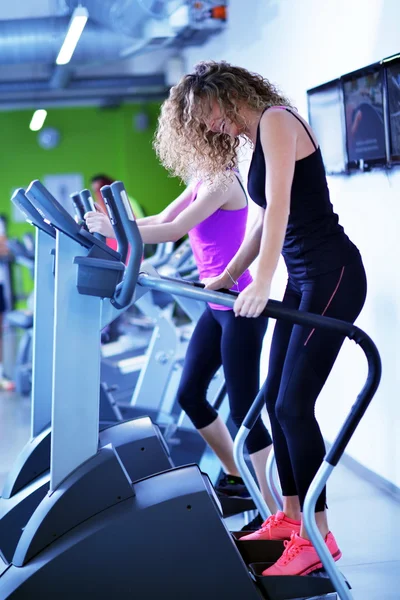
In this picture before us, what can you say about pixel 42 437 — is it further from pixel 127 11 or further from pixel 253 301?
pixel 127 11

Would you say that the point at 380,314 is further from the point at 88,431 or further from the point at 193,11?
the point at 193,11

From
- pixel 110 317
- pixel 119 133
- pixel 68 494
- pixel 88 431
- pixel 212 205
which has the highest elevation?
pixel 119 133

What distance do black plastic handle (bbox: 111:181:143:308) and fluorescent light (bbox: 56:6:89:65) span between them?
4176mm

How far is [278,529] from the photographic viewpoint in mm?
2459

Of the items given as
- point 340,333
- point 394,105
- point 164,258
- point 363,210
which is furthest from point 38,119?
point 340,333

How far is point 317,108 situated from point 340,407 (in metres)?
1.54

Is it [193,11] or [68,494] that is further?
[193,11]

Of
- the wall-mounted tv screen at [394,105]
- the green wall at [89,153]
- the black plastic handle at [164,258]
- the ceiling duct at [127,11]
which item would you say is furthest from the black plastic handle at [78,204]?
the green wall at [89,153]

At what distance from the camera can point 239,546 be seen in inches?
95.5

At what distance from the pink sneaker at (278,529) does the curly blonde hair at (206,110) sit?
1.09 m

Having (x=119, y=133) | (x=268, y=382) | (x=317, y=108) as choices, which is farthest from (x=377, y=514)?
(x=119, y=133)

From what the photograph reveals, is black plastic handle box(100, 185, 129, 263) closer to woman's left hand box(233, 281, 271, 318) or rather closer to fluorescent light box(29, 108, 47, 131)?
woman's left hand box(233, 281, 271, 318)

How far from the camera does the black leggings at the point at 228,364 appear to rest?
2.84 meters

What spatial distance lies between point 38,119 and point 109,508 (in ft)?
28.1
